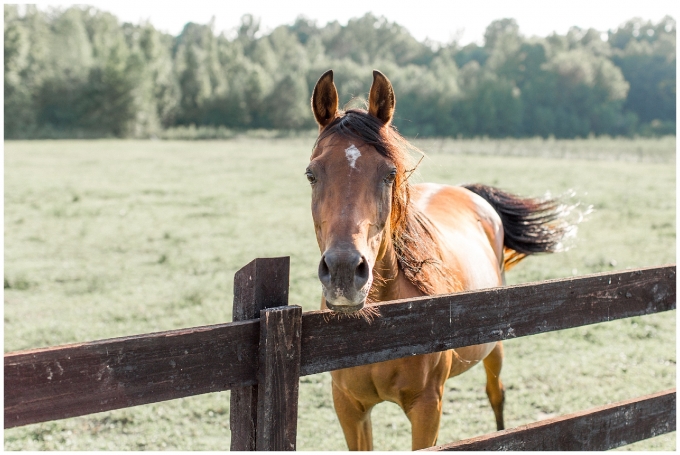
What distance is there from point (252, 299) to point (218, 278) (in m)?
6.78

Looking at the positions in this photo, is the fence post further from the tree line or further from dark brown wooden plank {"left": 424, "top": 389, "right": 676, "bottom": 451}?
the tree line

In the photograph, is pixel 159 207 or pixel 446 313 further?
pixel 159 207

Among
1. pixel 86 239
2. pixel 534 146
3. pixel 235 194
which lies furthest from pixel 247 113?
pixel 86 239

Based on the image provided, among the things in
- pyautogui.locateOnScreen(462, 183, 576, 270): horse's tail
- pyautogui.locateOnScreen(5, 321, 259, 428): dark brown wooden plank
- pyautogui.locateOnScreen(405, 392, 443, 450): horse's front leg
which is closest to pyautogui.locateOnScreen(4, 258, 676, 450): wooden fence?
pyautogui.locateOnScreen(5, 321, 259, 428): dark brown wooden plank

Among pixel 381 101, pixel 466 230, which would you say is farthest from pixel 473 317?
pixel 466 230

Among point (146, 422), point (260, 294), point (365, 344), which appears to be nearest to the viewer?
point (260, 294)

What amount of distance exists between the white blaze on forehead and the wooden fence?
21.6 inches

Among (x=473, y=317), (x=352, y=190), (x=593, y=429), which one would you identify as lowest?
(x=593, y=429)

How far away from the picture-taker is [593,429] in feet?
8.35

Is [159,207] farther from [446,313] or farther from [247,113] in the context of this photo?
[247,113]

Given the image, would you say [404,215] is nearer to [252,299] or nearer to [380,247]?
[380,247]

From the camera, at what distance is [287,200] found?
15.8 meters

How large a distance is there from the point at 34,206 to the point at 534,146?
3171cm

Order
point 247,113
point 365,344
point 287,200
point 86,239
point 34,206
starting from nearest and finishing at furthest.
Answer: point 365,344, point 86,239, point 34,206, point 287,200, point 247,113
